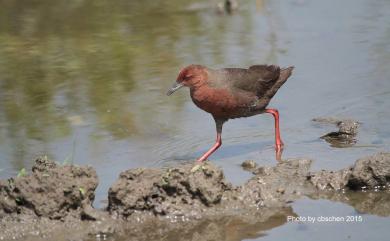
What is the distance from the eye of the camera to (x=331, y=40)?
11.3m

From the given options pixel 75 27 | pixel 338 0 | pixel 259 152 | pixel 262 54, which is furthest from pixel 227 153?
pixel 338 0

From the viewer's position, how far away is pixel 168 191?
6703 millimetres

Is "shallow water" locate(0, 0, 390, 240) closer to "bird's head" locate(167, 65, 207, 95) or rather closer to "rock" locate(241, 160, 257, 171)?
"rock" locate(241, 160, 257, 171)

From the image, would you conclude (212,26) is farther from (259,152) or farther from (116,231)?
(116,231)

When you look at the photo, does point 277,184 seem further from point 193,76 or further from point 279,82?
point 279,82

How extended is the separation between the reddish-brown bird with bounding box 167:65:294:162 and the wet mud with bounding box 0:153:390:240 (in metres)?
1.31

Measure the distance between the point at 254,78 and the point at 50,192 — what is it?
287cm

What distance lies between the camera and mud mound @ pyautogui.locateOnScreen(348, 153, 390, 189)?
22.6ft

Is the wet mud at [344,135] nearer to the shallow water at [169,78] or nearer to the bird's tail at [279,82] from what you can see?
the shallow water at [169,78]

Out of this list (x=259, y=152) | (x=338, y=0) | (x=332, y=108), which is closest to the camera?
(x=259, y=152)

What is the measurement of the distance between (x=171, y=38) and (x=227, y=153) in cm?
359

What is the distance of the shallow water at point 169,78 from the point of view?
8234 millimetres

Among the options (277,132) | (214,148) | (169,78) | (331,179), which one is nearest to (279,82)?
(277,132)

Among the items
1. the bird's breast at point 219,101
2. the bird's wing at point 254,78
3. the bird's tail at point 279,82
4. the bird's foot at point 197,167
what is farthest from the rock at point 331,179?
the bird's tail at point 279,82
